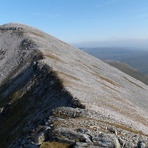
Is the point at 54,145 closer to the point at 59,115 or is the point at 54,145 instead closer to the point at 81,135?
the point at 81,135

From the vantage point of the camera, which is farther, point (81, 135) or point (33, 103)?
point (33, 103)

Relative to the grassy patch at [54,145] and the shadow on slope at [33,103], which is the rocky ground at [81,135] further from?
the shadow on slope at [33,103]

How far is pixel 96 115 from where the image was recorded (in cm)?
2714

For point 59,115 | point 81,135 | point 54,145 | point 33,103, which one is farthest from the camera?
point 33,103

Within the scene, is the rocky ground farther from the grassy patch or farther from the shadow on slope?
the shadow on slope

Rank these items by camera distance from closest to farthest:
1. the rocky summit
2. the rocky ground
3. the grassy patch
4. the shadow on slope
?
the grassy patch < the rocky ground < the rocky summit < the shadow on slope

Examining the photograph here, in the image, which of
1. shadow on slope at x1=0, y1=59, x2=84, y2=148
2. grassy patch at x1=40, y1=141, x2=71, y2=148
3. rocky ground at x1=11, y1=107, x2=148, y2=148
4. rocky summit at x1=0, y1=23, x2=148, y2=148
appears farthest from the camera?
shadow on slope at x1=0, y1=59, x2=84, y2=148

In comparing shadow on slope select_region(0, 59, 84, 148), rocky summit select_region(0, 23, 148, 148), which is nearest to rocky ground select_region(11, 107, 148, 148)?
rocky summit select_region(0, 23, 148, 148)

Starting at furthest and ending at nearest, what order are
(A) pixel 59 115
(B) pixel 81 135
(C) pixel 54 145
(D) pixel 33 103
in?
(D) pixel 33 103, (A) pixel 59 115, (B) pixel 81 135, (C) pixel 54 145

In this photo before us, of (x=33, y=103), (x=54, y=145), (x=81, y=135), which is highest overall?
(x=81, y=135)

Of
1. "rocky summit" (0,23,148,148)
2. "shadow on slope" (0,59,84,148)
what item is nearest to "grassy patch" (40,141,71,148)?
"rocky summit" (0,23,148,148)

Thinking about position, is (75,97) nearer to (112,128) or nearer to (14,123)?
(112,128)

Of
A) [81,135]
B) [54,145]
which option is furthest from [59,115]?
[54,145]

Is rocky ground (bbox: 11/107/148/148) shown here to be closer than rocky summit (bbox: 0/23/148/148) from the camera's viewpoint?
Yes
